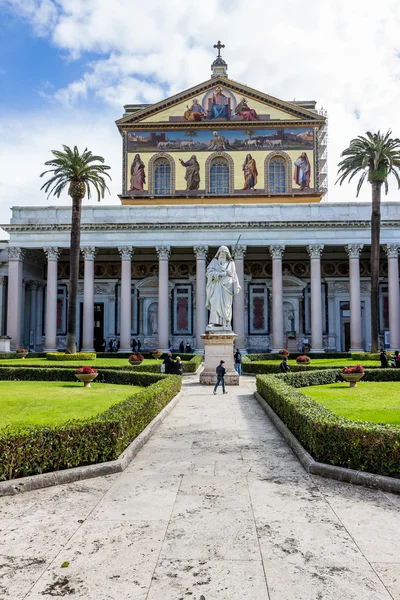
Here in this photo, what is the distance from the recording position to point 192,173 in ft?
144

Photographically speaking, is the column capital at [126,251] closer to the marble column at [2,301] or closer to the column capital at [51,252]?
the column capital at [51,252]

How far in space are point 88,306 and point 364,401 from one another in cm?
2665

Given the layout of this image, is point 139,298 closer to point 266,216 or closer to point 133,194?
point 133,194

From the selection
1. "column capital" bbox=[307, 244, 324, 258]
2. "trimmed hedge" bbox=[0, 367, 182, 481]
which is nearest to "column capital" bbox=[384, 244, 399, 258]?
"column capital" bbox=[307, 244, 324, 258]

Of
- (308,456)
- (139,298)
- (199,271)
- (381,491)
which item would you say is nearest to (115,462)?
(308,456)

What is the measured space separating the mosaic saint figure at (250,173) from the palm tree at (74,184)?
1359cm

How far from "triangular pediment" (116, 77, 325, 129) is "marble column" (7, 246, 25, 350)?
14.5 meters

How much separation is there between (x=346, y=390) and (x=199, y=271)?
2153 centimetres

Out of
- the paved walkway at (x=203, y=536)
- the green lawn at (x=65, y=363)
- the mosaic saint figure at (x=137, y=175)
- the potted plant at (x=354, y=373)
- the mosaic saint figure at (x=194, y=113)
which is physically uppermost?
the mosaic saint figure at (x=194, y=113)

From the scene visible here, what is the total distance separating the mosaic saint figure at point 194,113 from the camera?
44.2 m

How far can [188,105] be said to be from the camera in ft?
146

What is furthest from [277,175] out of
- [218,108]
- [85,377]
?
[85,377]

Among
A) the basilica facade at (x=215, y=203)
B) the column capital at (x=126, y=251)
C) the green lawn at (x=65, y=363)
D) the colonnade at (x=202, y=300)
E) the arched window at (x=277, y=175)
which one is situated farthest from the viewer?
the arched window at (x=277, y=175)

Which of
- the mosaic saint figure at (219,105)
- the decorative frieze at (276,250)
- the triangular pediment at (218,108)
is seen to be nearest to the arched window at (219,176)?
the triangular pediment at (218,108)
